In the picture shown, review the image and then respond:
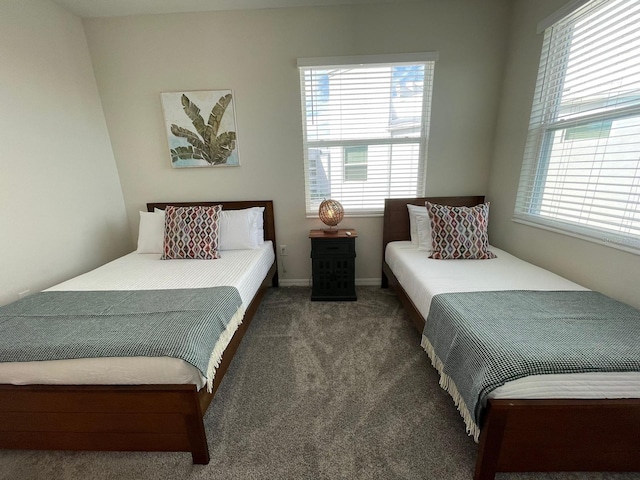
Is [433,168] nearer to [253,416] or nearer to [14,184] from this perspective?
[253,416]

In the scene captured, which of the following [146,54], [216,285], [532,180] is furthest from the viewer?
[146,54]

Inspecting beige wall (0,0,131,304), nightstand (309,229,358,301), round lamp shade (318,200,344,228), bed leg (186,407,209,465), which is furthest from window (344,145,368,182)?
beige wall (0,0,131,304)

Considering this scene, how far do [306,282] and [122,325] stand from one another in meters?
1.90

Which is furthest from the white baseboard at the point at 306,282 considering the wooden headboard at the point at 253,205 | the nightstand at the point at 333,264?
the wooden headboard at the point at 253,205

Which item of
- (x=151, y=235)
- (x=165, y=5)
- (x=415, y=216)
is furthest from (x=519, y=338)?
(x=165, y=5)

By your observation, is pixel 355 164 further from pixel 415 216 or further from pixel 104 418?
pixel 104 418

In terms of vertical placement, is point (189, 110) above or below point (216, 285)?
above

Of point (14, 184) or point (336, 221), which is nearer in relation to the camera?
point (14, 184)

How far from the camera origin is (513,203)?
2.31 meters

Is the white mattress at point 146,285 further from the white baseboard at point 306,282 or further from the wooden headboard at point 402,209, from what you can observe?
the wooden headboard at point 402,209

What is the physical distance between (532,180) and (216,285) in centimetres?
261

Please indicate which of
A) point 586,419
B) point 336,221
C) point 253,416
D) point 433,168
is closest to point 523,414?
point 586,419

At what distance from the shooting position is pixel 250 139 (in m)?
2.59

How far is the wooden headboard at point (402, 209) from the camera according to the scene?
8.71ft
